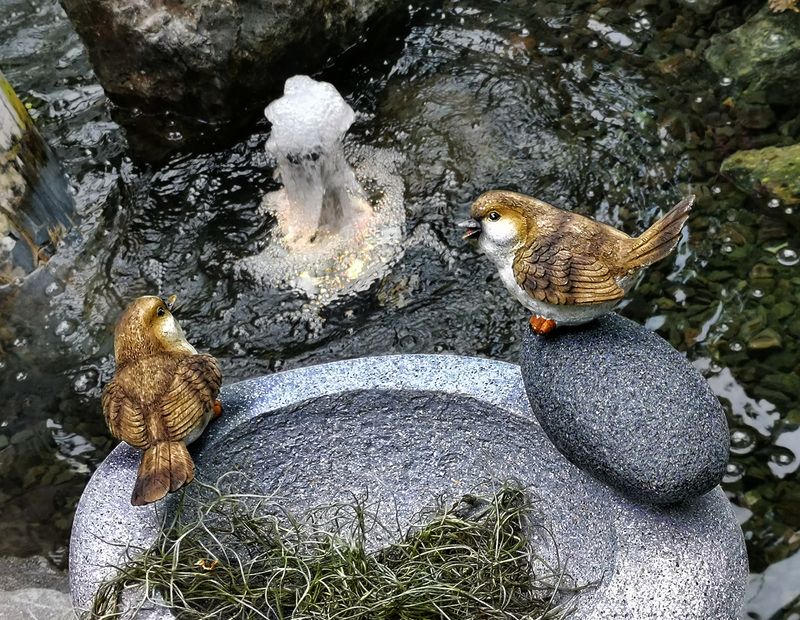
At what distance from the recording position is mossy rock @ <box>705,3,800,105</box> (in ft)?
12.2

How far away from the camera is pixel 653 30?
4137mm

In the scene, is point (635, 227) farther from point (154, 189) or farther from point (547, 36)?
point (154, 189)

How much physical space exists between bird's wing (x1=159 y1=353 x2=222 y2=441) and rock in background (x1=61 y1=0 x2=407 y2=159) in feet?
6.49

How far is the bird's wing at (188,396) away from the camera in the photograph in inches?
77.7

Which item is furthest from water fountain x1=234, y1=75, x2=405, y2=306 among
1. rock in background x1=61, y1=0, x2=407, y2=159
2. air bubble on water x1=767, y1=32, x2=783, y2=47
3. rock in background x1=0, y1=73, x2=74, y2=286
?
air bubble on water x1=767, y1=32, x2=783, y2=47

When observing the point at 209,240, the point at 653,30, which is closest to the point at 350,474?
the point at 209,240

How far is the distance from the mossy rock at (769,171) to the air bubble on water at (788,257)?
0.24 m

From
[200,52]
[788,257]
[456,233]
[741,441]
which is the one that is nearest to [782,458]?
[741,441]

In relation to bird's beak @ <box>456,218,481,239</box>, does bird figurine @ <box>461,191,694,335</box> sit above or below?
below

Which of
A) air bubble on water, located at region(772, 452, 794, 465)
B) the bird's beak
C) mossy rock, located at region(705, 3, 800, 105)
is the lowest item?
air bubble on water, located at region(772, 452, 794, 465)

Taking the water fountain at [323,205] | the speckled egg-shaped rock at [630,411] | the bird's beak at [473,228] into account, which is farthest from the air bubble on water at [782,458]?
the water fountain at [323,205]

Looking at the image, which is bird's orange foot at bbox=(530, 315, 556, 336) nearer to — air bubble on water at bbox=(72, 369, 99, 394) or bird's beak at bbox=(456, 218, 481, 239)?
bird's beak at bbox=(456, 218, 481, 239)

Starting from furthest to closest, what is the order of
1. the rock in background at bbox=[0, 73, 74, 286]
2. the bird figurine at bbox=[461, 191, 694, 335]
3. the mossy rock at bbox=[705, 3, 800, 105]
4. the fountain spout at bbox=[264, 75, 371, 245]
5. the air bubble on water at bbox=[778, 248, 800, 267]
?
1. the mossy rock at bbox=[705, 3, 800, 105]
2. the fountain spout at bbox=[264, 75, 371, 245]
3. the rock in background at bbox=[0, 73, 74, 286]
4. the air bubble on water at bbox=[778, 248, 800, 267]
5. the bird figurine at bbox=[461, 191, 694, 335]

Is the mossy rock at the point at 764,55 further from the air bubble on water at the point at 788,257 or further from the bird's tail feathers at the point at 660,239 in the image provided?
the bird's tail feathers at the point at 660,239
